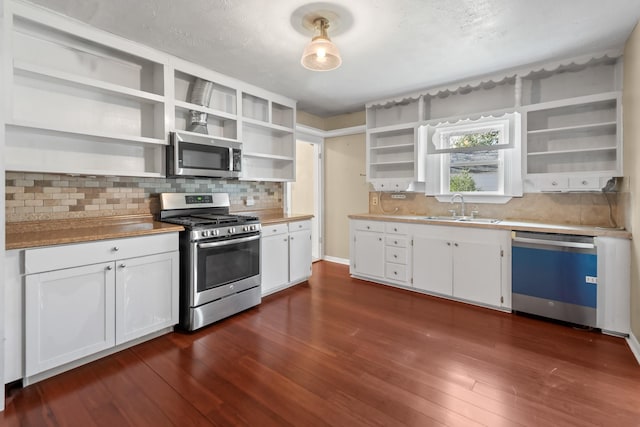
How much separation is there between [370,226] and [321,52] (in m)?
2.37

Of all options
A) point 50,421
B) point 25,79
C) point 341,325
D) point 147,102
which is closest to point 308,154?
point 147,102

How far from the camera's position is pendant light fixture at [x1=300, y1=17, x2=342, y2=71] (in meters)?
2.25

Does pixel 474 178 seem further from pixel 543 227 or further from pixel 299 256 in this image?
pixel 299 256

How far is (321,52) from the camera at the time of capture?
7.41ft

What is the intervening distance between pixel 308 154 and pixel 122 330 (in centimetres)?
399

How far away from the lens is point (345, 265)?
508 centimetres

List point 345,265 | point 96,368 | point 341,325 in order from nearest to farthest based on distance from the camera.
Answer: point 96,368, point 341,325, point 345,265

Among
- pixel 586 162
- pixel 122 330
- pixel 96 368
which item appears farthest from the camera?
pixel 586 162

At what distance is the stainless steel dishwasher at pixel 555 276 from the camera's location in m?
2.66

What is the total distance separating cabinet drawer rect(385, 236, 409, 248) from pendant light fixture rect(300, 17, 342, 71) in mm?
2209

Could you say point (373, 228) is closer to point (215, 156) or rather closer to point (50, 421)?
point (215, 156)

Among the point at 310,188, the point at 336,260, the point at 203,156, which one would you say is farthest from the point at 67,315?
the point at 310,188

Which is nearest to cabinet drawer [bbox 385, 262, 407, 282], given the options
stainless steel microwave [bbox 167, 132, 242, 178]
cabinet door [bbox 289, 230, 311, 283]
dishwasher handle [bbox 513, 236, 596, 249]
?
cabinet door [bbox 289, 230, 311, 283]

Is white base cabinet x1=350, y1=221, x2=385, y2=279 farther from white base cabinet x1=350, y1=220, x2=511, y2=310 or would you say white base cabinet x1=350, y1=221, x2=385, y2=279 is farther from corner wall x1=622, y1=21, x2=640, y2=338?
corner wall x1=622, y1=21, x2=640, y2=338
